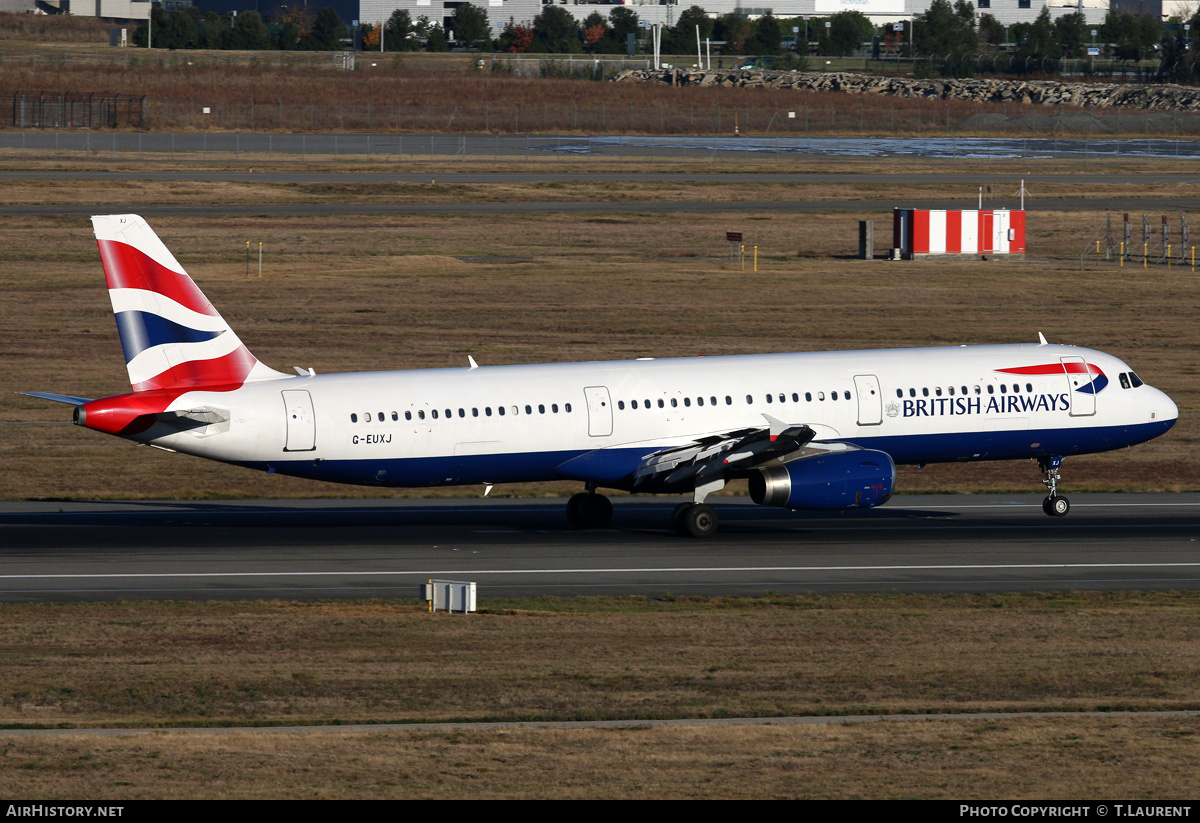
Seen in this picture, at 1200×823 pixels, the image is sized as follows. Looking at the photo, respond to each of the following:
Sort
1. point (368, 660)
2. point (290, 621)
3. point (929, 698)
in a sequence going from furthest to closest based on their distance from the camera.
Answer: point (290, 621), point (368, 660), point (929, 698)

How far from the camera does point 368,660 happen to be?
2572 centimetres

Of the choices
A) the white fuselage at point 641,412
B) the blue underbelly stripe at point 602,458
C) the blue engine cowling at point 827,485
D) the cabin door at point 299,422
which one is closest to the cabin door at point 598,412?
the white fuselage at point 641,412

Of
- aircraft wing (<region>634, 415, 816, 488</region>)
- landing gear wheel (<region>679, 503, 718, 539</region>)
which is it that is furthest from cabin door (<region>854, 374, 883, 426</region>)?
landing gear wheel (<region>679, 503, 718, 539</region>)

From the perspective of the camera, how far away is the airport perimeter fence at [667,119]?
154 meters

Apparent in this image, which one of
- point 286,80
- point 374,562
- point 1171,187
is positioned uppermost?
point 286,80

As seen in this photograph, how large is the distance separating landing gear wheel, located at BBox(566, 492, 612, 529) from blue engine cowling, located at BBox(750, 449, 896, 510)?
4448 millimetres

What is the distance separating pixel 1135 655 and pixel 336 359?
42681 mm

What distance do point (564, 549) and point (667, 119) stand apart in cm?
13389

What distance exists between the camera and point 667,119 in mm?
167375

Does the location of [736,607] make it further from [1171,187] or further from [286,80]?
[286,80]

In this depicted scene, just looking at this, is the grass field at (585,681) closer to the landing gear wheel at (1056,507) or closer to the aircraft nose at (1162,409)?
the aircraft nose at (1162,409)

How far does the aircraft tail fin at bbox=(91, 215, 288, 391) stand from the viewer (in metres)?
35.9
